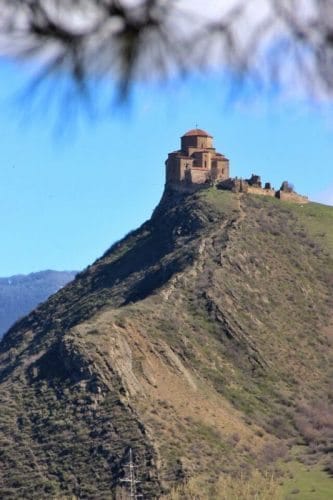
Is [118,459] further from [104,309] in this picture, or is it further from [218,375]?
[104,309]

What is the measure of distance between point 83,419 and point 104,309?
58.4 feet

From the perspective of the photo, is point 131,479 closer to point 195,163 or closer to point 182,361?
point 182,361

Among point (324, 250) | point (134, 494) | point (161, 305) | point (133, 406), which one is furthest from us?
point (324, 250)

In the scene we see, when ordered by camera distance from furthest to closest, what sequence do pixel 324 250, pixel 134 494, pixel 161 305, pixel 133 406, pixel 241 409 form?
pixel 324 250
pixel 161 305
pixel 241 409
pixel 133 406
pixel 134 494

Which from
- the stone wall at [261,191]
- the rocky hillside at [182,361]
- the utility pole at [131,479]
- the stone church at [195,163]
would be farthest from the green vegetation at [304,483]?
the stone wall at [261,191]

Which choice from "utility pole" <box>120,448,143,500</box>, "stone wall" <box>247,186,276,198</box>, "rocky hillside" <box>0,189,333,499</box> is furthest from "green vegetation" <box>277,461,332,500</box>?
"stone wall" <box>247,186,276,198</box>

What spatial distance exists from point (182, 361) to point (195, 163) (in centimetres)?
1947

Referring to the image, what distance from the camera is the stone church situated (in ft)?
327

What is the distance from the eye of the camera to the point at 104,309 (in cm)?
9544

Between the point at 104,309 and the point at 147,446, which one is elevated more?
the point at 104,309

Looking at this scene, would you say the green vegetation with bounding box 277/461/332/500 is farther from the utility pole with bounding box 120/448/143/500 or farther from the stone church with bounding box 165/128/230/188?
the stone church with bounding box 165/128/230/188

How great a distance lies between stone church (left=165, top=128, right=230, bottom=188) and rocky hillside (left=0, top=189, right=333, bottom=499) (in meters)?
1.38

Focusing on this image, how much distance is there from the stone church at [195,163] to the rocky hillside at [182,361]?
54.5 inches

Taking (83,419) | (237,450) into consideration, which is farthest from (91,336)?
(237,450)
